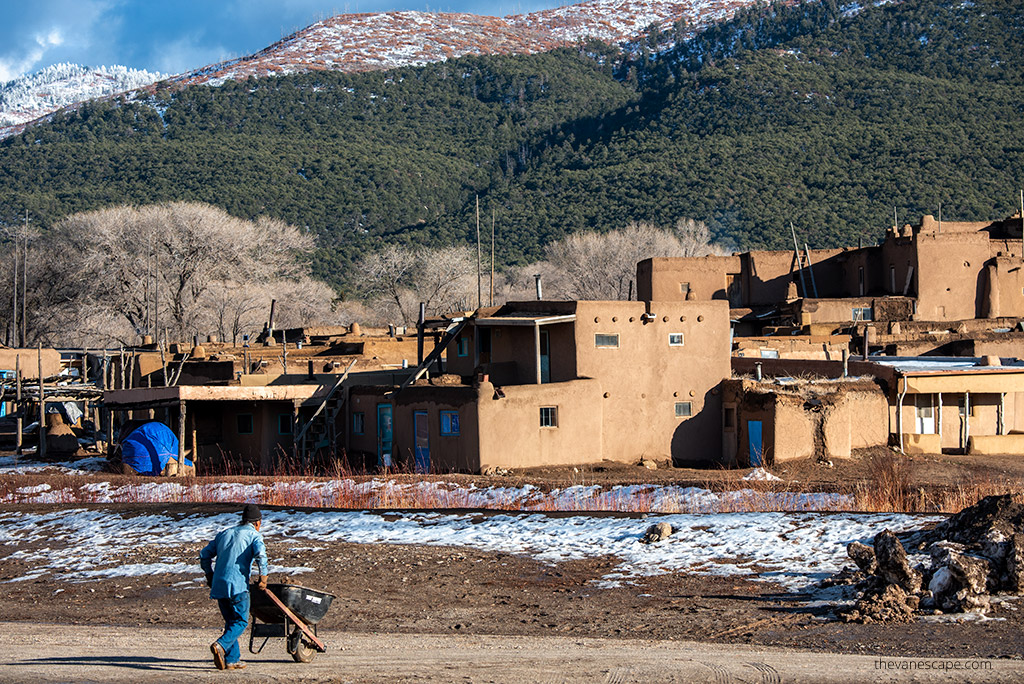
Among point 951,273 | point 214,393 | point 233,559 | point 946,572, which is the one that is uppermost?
point 951,273

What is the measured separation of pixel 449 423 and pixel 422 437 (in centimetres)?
101

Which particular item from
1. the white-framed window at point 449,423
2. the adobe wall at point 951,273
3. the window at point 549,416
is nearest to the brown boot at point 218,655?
the white-framed window at point 449,423

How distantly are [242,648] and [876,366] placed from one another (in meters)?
24.9

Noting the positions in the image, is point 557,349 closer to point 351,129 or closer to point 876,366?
point 876,366

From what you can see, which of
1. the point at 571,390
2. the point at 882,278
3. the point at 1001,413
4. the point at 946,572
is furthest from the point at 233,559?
the point at 882,278

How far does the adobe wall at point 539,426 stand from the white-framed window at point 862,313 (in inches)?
909

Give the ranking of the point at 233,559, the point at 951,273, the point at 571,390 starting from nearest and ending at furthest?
the point at 233,559 → the point at 571,390 → the point at 951,273

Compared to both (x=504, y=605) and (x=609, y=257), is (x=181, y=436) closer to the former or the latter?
(x=504, y=605)

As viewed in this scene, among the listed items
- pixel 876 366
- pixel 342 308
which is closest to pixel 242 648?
pixel 876 366

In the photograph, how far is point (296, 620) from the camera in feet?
35.0

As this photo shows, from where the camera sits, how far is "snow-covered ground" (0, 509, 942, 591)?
1456 cm

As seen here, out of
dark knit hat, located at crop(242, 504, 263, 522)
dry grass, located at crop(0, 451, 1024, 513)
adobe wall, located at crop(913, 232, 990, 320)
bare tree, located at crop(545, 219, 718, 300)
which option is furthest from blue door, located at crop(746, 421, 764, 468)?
bare tree, located at crop(545, 219, 718, 300)

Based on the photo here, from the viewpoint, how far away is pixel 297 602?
35.2 ft

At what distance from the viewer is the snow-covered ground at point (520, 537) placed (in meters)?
14.6
